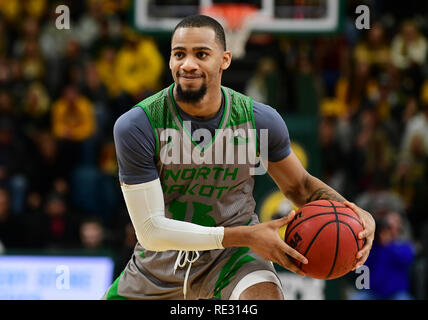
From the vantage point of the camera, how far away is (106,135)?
9.72 m

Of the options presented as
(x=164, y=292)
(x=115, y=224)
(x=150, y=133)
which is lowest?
(x=115, y=224)

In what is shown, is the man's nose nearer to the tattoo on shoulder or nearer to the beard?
the beard

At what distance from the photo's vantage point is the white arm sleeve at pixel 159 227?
3.78m

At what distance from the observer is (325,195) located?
4.07 metres

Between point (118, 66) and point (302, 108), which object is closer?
point (302, 108)

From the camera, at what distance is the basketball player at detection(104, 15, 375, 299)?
12.5 ft

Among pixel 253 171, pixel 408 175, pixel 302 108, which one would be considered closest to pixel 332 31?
pixel 302 108

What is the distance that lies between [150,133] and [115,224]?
17.1 feet

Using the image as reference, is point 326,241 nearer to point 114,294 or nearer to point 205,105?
point 205,105

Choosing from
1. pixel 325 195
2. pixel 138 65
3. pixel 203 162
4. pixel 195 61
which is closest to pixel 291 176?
pixel 325 195

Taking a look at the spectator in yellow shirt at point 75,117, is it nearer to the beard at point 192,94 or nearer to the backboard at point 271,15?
the backboard at point 271,15

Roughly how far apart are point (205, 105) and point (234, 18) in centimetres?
435

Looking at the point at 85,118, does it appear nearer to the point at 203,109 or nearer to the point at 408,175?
the point at 408,175

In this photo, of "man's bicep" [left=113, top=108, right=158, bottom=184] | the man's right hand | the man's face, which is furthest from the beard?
the man's right hand
